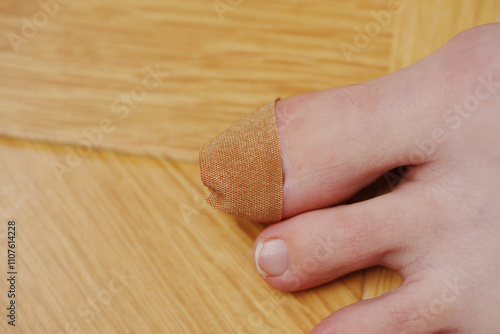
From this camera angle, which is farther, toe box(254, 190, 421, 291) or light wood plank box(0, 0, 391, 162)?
light wood plank box(0, 0, 391, 162)

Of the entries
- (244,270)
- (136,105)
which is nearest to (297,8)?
(136,105)

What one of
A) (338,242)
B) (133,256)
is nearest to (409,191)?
(338,242)

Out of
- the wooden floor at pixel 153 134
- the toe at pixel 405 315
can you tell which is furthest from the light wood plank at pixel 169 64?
the toe at pixel 405 315

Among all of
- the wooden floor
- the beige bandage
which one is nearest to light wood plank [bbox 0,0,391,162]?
the wooden floor

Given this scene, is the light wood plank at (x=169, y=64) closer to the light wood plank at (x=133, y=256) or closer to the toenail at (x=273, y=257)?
the light wood plank at (x=133, y=256)

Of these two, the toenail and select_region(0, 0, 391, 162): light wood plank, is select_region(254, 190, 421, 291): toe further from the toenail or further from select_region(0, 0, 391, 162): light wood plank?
select_region(0, 0, 391, 162): light wood plank

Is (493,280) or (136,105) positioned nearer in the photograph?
(493,280)

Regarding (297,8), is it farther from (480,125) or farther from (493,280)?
(493,280)
